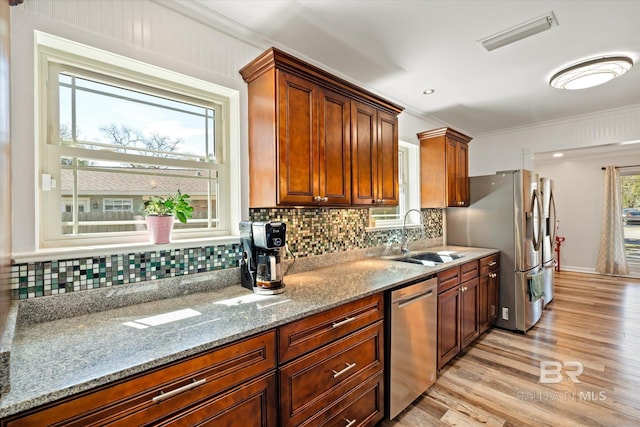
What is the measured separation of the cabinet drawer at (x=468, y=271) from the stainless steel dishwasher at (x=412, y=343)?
58cm

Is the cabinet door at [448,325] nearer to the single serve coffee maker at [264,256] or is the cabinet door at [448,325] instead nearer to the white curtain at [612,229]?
the single serve coffee maker at [264,256]

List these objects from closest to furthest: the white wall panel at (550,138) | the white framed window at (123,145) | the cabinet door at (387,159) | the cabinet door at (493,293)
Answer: the white framed window at (123,145), the cabinet door at (387,159), the cabinet door at (493,293), the white wall panel at (550,138)

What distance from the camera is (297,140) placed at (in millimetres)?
1885

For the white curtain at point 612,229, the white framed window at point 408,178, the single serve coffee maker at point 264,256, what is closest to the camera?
the single serve coffee maker at point 264,256

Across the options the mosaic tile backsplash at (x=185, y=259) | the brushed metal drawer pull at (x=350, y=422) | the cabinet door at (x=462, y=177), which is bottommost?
the brushed metal drawer pull at (x=350, y=422)

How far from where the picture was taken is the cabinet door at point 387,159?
8.16 feet

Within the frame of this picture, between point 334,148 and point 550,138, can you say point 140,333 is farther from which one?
point 550,138

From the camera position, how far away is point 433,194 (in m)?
3.50

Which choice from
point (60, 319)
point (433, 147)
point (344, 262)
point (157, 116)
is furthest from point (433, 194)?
point (60, 319)

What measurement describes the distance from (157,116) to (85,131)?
1.23 ft

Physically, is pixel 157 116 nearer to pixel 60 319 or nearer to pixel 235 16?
pixel 235 16

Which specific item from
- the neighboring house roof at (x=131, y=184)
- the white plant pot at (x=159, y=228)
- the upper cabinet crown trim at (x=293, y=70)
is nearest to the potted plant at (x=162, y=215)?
the white plant pot at (x=159, y=228)

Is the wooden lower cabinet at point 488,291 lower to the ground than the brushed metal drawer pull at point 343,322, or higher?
lower

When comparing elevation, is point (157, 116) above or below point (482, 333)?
above
